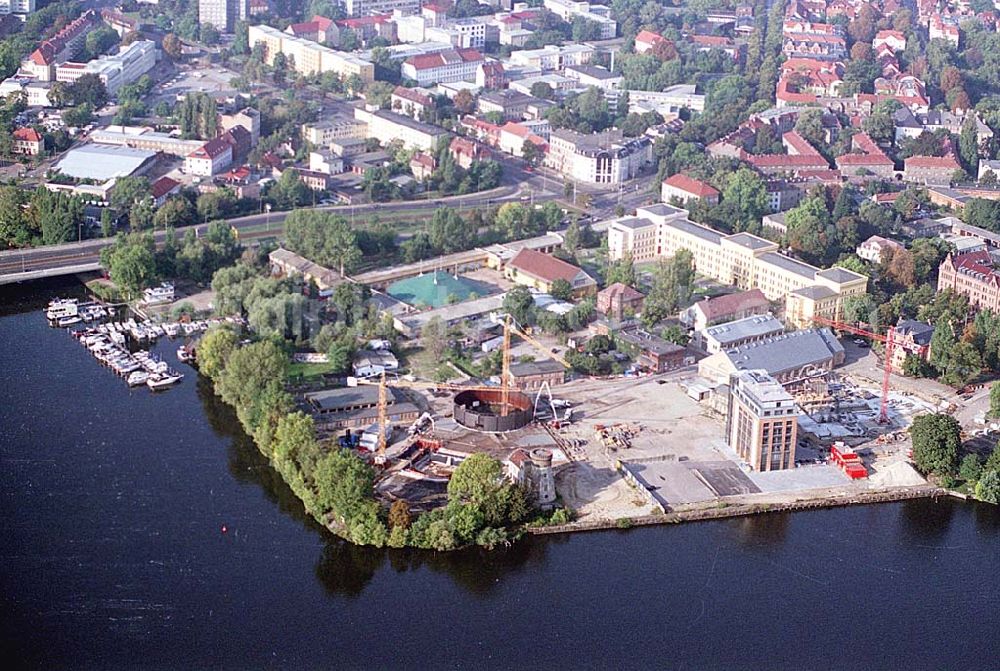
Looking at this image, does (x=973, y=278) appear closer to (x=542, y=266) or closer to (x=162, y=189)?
(x=542, y=266)

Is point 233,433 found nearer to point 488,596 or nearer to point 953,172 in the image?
point 488,596

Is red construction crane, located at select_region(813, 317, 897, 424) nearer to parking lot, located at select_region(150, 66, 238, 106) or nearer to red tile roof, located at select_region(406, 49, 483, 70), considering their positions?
red tile roof, located at select_region(406, 49, 483, 70)

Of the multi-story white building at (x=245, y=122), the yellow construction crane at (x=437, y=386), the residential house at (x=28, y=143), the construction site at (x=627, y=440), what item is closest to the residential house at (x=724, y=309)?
the construction site at (x=627, y=440)

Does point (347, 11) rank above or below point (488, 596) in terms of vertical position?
above

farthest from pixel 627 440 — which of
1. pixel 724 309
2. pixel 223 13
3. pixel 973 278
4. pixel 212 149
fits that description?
pixel 223 13

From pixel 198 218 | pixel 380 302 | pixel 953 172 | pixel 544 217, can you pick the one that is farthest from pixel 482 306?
pixel 953 172

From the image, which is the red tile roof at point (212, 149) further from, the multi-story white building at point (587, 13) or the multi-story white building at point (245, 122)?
the multi-story white building at point (587, 13)
